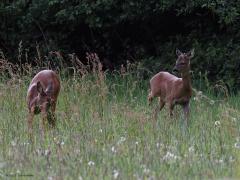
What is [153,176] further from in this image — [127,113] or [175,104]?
[175,104]

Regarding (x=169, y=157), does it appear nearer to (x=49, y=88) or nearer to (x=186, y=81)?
(x=49, y=88)

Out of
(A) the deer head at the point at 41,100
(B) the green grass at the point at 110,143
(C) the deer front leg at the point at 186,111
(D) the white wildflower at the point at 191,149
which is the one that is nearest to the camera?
(B) the green grass at the point at 110,143

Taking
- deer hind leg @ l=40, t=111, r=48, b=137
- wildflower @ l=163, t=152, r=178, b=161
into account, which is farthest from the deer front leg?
wildflower @ l=163, t=152, r=178, b=161

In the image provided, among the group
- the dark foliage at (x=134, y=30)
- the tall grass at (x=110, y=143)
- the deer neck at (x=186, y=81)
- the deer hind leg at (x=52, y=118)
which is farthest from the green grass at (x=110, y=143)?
the dark foliage at (x=134, y=30)

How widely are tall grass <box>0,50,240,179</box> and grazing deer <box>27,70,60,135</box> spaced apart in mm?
168

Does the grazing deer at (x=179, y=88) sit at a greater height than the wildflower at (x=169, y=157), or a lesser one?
lesser

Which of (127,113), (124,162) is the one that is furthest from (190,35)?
(124,162)

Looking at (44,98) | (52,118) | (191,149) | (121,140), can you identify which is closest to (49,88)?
(44,98)

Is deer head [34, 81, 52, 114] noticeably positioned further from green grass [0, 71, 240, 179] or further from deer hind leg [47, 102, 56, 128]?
green grass [0, 71, 240, 179]

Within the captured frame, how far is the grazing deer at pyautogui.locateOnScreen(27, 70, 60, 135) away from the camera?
10.6m

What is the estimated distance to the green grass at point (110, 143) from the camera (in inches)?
303

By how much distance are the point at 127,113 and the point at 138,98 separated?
4259 mm

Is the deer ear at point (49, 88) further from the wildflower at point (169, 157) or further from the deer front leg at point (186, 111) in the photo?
the wildflower at point (169, 157)

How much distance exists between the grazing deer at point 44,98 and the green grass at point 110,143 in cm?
16
